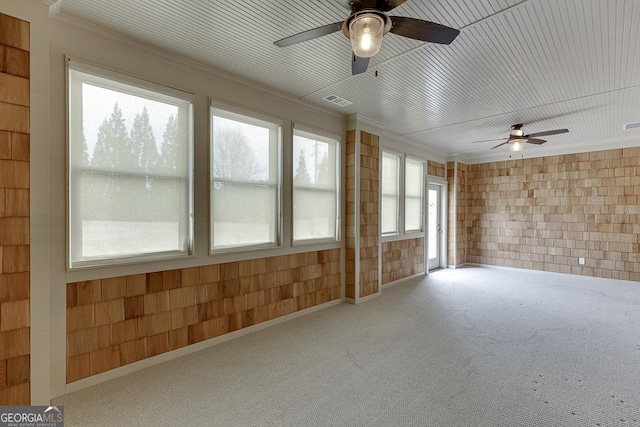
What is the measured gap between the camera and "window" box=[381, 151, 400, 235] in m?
5.68

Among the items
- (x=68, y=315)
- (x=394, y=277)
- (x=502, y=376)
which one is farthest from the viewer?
(x=394, y=277)

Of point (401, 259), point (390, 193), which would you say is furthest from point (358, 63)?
point (401, 259)

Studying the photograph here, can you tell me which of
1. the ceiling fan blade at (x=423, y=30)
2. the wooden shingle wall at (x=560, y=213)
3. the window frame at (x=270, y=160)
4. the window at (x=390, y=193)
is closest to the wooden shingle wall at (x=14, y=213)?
the window frame at (x=270, y=160)

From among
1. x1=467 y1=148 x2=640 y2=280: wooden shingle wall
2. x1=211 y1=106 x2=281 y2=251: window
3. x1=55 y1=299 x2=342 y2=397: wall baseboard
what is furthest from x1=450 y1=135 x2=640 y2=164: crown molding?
x1=55 y1=299 x2=342 y2=397: wall baseboard

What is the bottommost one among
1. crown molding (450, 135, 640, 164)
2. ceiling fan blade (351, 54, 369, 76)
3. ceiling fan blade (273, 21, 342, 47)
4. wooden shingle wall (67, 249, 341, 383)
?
wooden shingle wall (67, 249, 341, 383)

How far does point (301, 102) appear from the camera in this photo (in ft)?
13.4

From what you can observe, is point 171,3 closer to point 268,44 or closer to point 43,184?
point 268,44

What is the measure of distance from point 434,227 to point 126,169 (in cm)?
660

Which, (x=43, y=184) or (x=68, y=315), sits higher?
(x=43, y=184)

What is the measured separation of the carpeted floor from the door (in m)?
3.06

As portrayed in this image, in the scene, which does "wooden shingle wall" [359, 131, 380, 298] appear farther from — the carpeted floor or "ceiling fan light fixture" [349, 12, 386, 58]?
"ceiling fan light fixture" [349, 12, 386, 58]

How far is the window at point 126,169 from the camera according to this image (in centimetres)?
245

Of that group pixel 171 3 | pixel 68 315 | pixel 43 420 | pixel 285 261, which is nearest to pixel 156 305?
pixel 68 315

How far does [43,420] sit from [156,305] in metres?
1.02
